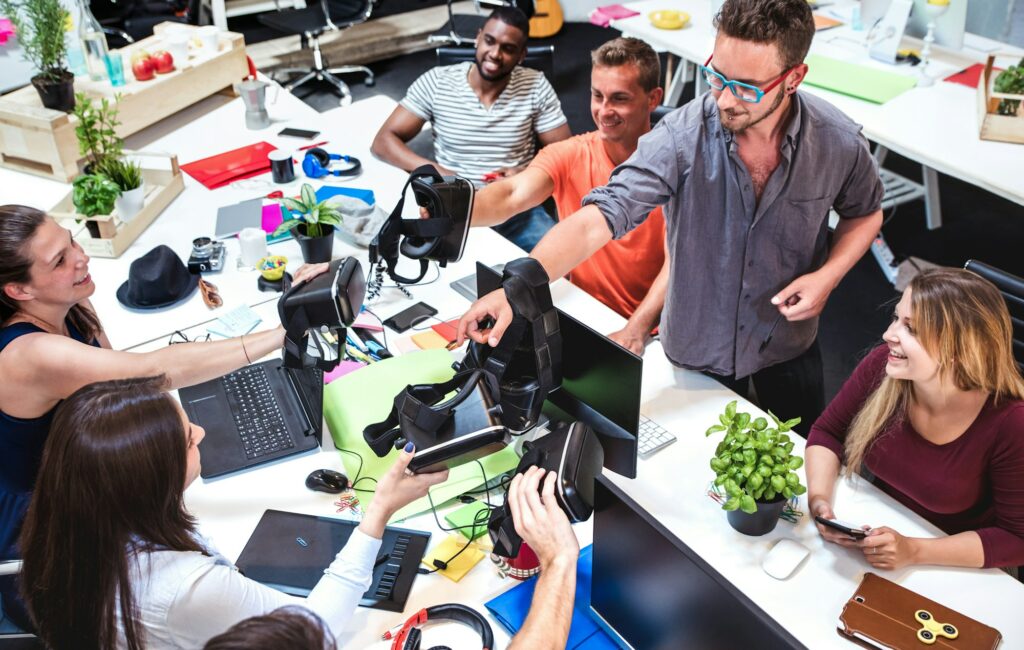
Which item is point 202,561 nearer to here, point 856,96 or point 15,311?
point 15,311

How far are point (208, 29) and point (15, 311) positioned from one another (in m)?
2.30

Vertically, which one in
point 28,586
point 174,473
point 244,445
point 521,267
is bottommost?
point 244,445

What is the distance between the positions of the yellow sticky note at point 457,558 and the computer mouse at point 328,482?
280mm

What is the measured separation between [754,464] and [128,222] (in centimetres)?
215

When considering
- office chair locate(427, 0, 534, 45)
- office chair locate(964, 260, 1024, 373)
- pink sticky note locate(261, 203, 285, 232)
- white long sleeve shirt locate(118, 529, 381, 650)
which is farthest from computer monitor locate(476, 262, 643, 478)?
office chair locate(427, 0, 534, 45)

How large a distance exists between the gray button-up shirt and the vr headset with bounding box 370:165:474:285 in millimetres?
342

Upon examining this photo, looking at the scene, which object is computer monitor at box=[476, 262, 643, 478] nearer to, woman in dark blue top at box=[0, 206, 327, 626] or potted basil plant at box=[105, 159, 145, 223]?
woman in dark blue top at box=[0, 206, 327, 626]

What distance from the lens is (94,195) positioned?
2.68 meters

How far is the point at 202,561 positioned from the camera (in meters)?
1.45

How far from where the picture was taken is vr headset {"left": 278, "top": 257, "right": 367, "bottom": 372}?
6.15 ft

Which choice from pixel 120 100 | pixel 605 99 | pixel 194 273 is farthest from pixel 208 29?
pixel 605 99

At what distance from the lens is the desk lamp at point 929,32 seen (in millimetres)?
3711

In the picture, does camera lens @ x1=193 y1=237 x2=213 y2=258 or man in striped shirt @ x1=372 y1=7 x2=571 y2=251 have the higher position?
man in striped shirt @ x1=372 y1=7 x2=571 y2=251

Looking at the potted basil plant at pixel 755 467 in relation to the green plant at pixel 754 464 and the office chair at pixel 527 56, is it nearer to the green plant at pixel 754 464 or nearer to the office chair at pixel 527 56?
the green plant at pixel 754 464
